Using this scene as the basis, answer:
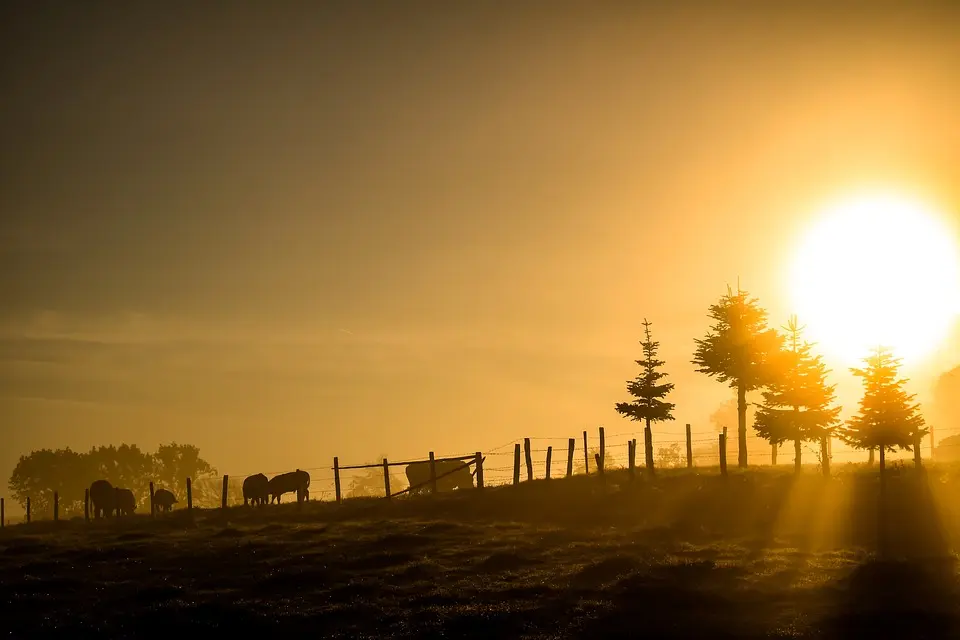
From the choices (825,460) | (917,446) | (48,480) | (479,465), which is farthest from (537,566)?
(48,480)

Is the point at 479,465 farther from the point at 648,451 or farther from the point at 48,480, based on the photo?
the point at 48,480

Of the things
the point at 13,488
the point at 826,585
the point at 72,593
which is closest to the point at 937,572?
the point at 826,585

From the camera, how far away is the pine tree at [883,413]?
4609 cm

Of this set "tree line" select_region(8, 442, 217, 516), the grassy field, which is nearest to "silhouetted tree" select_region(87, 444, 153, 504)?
"tree line" select_region(8, 442, 217, 516)

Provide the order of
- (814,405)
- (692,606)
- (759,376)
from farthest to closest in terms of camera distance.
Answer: (759,376) → (814,405) → (692,606)

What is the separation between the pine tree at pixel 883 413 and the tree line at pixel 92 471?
104848mm

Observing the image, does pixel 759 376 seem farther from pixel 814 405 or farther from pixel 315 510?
pixel 315 510

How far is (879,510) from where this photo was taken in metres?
37.2

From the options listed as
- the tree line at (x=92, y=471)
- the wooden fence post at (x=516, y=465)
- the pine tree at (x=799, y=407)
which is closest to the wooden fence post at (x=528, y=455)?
the wooden fence post at (x=516, y=465)

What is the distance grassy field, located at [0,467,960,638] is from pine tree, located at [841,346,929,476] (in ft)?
9.25

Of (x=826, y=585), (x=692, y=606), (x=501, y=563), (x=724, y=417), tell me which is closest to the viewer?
(x=692, y=606)

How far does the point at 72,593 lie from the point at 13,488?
408ft

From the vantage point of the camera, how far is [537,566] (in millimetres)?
28844

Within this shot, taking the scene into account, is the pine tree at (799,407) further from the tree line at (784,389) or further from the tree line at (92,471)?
the tree line at (92,471)
